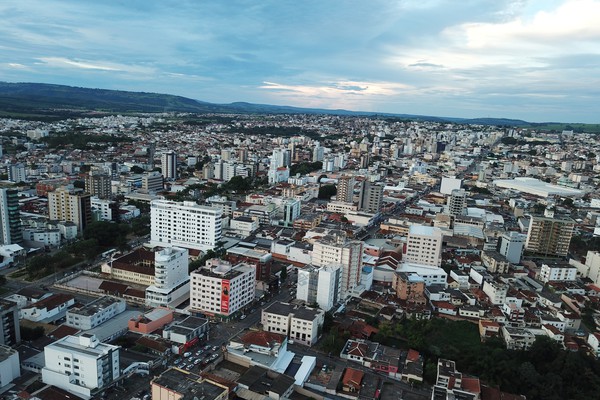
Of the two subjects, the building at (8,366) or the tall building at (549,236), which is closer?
the building at (8,366)

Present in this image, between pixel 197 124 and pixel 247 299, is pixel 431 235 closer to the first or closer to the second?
pixel 247 299

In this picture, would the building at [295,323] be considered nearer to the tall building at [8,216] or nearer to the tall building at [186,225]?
the tall building at [186,225]

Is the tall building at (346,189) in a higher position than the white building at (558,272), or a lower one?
higher

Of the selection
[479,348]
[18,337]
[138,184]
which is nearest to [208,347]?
[18,337]

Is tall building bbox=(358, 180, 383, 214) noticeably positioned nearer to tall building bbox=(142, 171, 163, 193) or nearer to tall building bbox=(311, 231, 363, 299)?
tall building bbox=(311, 231, 363, 299)

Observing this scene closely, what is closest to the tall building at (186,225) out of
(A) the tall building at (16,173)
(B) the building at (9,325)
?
(B) the building at (9,325)

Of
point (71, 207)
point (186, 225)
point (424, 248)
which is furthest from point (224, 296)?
point (71, 207)
